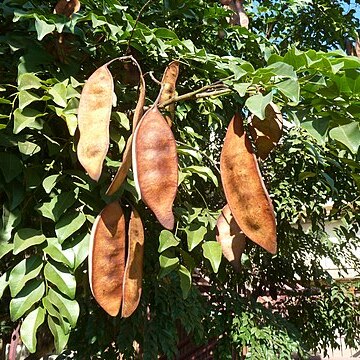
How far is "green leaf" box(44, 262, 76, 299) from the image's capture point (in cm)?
80

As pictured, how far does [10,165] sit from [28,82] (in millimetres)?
150

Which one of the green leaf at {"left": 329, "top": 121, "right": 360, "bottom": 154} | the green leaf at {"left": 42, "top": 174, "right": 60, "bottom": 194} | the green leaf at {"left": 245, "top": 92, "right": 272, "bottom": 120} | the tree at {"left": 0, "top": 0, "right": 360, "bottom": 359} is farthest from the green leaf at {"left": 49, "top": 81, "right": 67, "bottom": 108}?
the green leaf at {"left": 329, "top": 121, "right": 360, "bottom": 154}

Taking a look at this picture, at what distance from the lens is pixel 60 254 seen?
81 cm

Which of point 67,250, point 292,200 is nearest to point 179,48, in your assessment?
point 67,250

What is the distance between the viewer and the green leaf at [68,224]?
0.82 metres

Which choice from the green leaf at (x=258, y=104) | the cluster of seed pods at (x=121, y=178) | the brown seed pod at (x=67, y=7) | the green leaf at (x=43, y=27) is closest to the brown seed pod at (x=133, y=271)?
the cluster of seed pods at (x=121, y=178)

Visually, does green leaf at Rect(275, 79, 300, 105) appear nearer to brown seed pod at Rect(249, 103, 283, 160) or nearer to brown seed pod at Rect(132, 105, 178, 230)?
brown seed pod at Rect(249, 103, 283, 160)

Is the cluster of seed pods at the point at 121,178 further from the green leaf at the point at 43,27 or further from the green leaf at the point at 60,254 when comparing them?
the green leaf at the point at 43,27

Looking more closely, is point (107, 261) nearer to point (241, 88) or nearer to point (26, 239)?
point (26, 239)

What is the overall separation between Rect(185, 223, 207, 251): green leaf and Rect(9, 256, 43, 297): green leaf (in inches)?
10.4

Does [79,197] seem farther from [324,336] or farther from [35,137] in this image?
[324,336]

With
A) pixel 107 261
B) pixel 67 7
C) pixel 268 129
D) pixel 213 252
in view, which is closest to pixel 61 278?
pixel 107 261

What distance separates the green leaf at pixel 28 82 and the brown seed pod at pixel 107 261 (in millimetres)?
296

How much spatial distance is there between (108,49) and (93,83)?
0.42 m
